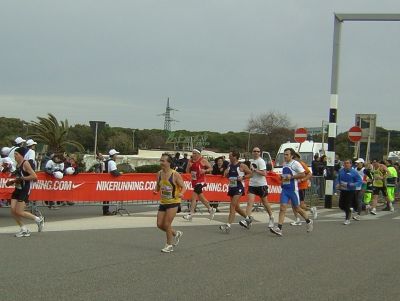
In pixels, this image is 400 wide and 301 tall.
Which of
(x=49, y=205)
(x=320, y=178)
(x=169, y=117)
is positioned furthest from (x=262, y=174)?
(x=169, y=117)

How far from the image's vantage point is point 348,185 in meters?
14.9

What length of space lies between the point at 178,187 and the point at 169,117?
133m

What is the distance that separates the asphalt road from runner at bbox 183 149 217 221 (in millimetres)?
1770

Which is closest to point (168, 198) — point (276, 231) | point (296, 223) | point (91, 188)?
point (276, 231)

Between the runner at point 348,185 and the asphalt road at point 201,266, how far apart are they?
80.6 inches

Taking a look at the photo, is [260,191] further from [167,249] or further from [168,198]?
[167,249]

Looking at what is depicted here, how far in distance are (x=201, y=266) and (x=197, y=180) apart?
21.5 feet

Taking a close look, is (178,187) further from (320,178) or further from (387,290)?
(320,178)

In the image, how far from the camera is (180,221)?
47.4ft

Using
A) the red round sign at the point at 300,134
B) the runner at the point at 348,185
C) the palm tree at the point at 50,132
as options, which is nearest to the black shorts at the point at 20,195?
the runner at the point at 348,185

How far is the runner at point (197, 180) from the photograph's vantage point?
14594mm

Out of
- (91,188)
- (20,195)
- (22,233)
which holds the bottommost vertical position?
(22,233)

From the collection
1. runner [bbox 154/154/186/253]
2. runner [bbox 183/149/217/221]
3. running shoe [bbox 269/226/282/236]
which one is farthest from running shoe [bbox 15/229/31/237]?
running shoe [bbox 269/226/282/236]

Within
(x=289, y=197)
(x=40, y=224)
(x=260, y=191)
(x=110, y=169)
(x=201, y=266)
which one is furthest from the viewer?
(x=110, y=169)
